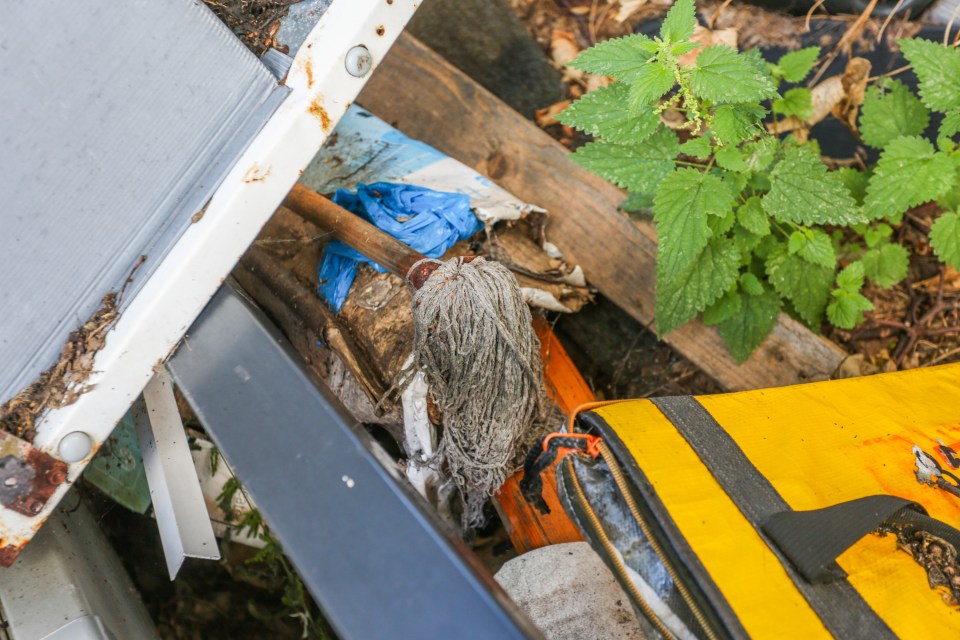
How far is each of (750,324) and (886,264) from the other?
1.54 ft

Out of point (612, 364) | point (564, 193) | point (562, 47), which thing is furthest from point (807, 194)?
Answer: point (562, 47)

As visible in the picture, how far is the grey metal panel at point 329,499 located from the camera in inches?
27.8

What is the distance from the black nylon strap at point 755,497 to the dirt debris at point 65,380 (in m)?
0.85

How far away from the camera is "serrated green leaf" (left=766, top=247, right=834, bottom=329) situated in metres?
1.63

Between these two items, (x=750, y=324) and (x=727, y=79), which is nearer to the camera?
(x=727, y=79)

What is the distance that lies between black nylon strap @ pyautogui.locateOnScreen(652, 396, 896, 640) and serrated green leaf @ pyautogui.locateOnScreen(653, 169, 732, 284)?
35 centimetres

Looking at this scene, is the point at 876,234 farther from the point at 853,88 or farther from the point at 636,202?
the point at 636,202

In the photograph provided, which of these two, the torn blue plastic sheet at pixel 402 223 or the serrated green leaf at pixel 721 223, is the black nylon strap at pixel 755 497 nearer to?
the serrated green leaf at pixel 721 223

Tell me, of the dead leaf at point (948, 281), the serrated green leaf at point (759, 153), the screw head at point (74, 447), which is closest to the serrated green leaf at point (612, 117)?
the serrated green leaf at point (759, 153)

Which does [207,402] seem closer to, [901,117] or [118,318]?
[118,318]

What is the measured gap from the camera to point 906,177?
156 cm

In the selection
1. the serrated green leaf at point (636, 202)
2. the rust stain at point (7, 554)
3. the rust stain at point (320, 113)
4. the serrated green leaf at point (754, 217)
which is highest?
the serrated green leaf at point (754, 217)

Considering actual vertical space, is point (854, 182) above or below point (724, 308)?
above

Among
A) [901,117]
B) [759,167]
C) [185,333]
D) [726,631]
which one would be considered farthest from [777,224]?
[185,333]
